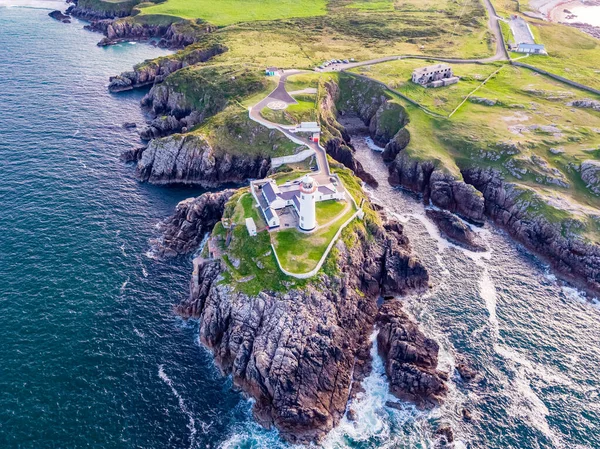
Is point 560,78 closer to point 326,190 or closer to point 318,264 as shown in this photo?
point 326,190

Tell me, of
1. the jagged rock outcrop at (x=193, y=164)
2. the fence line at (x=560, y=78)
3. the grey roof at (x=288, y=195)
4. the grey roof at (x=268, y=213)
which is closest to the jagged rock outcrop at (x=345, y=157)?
the jagged rock outcrop at (x=193, y=164)

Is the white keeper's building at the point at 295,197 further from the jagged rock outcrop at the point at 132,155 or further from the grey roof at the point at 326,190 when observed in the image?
the jagged rock outcrop at the point at 132,155

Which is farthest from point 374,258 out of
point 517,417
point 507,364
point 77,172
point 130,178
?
point 77,172

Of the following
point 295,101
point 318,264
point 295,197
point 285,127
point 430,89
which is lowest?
point 318,264

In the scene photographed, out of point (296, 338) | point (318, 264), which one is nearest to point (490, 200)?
point (318, 264)

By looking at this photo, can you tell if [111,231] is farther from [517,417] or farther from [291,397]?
[517,417]

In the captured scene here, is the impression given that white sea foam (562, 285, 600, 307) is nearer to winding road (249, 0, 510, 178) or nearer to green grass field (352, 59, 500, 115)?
winding road (249, 0, 510, 178)
